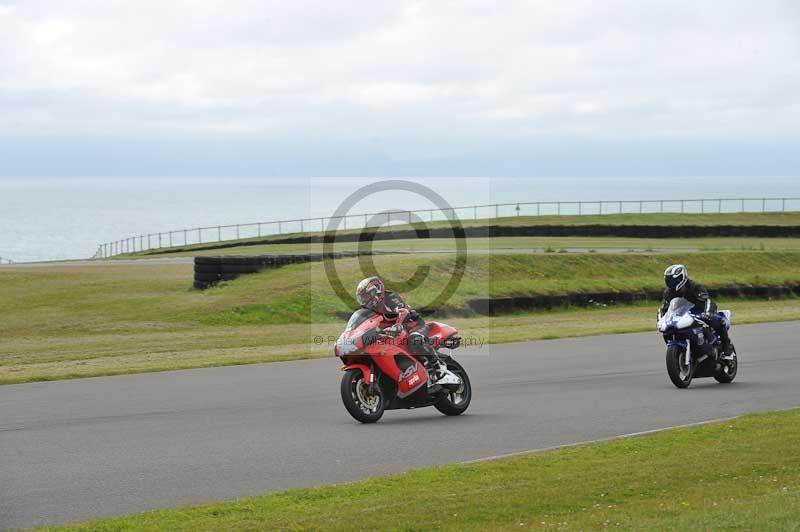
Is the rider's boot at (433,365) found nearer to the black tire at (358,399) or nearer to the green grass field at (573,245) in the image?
the black tire at (358,399)

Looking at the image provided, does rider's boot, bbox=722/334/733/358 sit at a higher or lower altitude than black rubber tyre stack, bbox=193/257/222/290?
lower

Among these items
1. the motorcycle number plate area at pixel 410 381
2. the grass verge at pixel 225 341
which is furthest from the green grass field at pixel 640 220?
the motorcycle number plate area at pixel 410 381

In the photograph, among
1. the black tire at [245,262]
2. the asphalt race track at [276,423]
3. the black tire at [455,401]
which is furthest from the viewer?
the black tire at [245,262]

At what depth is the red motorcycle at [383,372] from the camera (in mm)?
13070

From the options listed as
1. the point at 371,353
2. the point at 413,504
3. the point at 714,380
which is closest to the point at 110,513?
the point at 413,504

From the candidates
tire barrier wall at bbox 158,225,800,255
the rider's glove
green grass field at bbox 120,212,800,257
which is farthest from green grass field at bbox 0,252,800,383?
green grass field at bbox 120,212,800,257

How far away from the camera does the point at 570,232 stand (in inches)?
2240

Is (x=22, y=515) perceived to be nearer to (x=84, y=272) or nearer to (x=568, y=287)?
(x=568, y=287)

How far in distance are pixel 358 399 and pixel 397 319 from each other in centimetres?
99

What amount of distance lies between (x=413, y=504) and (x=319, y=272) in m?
24.4

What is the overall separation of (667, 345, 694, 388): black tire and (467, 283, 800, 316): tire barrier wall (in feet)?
48.0

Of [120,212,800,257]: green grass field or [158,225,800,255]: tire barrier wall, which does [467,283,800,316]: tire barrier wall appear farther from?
[120,212,800,257]: green grass field

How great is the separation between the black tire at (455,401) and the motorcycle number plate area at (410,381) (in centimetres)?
50

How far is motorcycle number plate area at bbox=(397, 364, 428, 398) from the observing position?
13.4 meters
